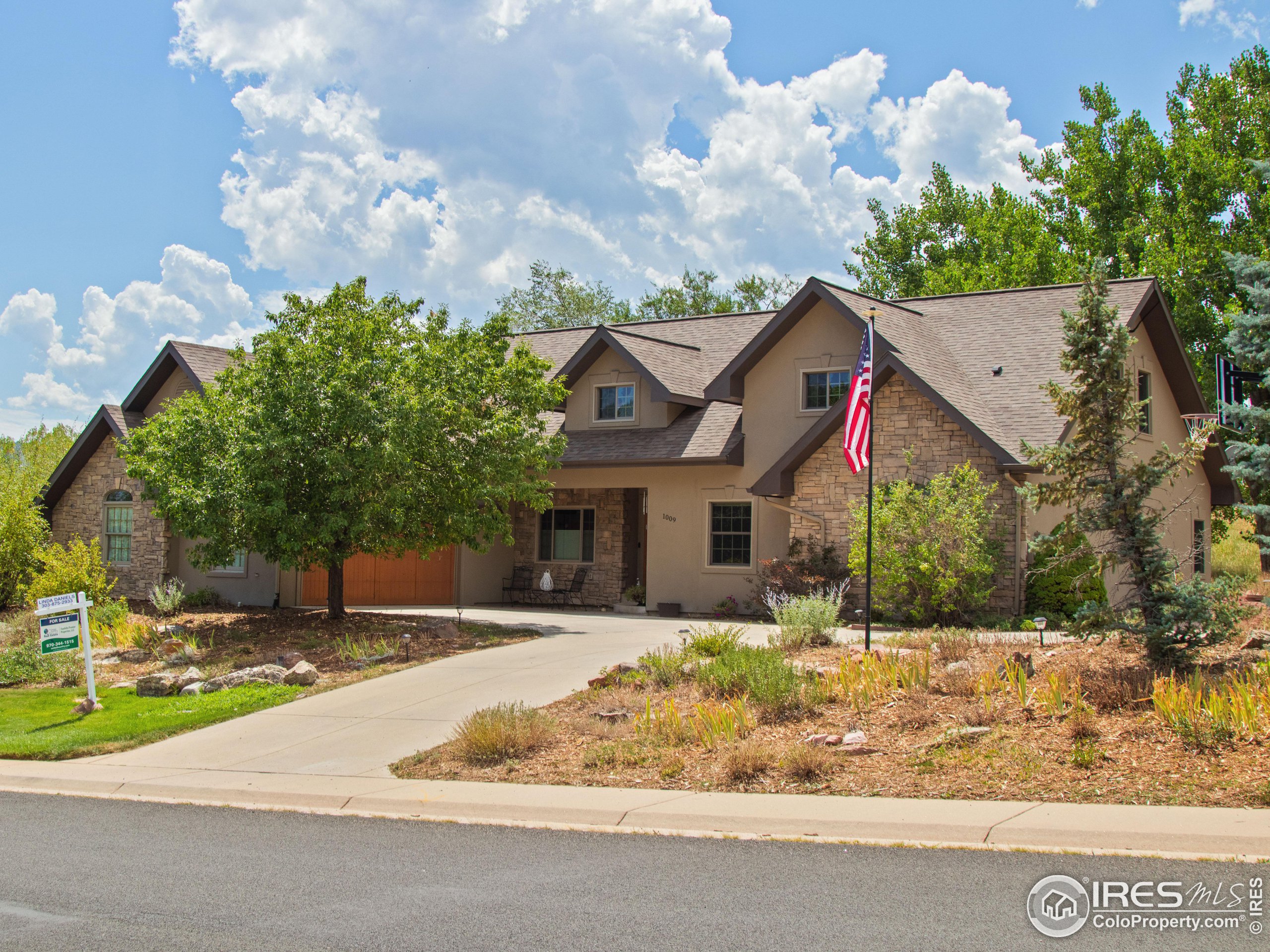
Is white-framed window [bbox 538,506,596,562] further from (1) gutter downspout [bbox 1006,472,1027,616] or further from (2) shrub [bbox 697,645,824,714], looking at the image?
(2) shrub [bbox 697,645,824,714]

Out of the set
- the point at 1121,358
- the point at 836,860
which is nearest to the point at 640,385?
the point at 1121,358

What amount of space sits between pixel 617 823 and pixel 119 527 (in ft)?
72.4

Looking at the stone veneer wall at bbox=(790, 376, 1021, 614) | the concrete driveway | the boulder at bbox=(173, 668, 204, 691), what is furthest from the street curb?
the stone veneer wall at bbox=(790, 376, 1021, 614)

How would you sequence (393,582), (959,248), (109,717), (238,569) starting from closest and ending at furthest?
(109,717)
(393,582)
(238,569)
(959,248)

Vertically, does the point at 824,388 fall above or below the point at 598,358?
below

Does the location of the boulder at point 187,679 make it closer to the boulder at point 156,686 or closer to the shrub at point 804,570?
the boulder at point 156,686

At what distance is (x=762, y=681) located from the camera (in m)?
10.8

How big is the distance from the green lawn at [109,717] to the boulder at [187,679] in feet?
0.93

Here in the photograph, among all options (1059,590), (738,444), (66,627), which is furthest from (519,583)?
(66,627)

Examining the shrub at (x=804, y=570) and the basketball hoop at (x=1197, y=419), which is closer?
the shrub at (x=804, y=570)

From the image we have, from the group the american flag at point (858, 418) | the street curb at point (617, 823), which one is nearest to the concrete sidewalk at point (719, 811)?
the street curb at point (617, 823)

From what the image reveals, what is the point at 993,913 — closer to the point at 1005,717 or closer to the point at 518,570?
the point at 1005,717

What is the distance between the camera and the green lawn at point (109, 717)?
11453mm

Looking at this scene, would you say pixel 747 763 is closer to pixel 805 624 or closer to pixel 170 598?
pixel 805 624
